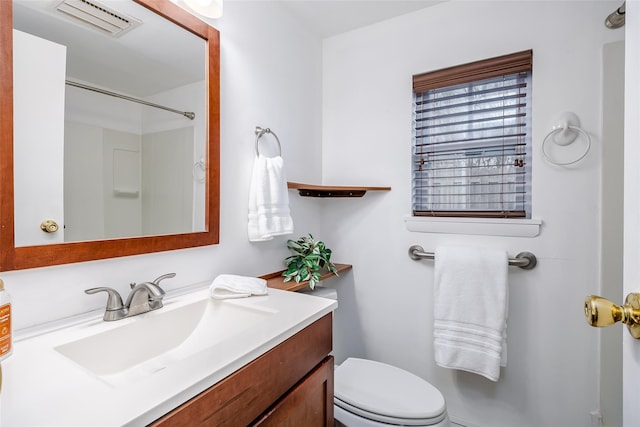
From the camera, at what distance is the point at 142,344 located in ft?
2.88

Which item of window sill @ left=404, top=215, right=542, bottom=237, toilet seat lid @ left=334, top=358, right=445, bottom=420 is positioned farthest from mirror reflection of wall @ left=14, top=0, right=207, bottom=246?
window sill @ left=404, top=215, right=542, bottom=237

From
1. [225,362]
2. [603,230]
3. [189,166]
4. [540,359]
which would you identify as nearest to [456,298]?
[540,359]

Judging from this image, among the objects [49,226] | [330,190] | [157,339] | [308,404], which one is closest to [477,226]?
[330,190]

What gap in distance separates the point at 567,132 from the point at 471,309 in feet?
2.91

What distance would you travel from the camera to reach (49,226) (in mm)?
836

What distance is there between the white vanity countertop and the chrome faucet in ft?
0.12

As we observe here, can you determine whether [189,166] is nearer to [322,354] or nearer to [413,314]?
[322,354]

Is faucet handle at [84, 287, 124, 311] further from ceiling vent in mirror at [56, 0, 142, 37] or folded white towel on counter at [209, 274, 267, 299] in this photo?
ceiling vent in mirror at [56, 0, 142, 37]

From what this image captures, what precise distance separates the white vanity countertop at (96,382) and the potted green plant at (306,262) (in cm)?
65

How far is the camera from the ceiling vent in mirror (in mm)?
888

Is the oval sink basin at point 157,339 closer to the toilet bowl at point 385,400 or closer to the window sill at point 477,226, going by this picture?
the toilet bowl at point 385,400

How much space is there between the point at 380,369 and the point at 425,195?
2.96ft

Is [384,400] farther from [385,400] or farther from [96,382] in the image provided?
[96,382]

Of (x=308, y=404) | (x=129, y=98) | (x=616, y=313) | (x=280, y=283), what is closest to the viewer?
(x=616, y=313)
